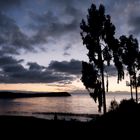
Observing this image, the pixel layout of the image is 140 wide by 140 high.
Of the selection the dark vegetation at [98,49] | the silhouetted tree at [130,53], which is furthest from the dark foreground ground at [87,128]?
the silhouetted tree at [130,53]

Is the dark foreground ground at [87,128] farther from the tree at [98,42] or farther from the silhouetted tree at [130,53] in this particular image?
the silhouetted tree at [130,53]

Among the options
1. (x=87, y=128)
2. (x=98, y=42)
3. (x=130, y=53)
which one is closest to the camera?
(x=87, y=128)

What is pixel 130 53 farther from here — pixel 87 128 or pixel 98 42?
pixel 87 128

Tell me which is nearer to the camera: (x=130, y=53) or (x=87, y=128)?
(x=87, y=128)

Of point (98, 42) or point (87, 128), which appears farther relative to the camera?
point (98, 42)

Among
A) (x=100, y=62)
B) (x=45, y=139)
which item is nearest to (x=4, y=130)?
(x=45, y=139)

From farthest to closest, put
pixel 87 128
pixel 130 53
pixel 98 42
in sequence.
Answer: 1. pixel 130 53
2. pixel 98 42
3. pixel 87 128

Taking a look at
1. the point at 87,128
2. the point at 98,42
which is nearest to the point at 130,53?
the point at 98,42

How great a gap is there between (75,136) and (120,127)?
11.7 ft

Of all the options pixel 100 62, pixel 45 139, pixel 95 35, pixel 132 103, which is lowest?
pixel 45 139

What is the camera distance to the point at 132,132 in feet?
62.9

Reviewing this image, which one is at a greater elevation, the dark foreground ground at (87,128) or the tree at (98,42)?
the tree at (98,42)

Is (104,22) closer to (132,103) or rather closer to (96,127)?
(132,103)

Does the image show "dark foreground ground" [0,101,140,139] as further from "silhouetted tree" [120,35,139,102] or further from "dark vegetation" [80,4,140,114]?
"silhouetted tree" [120,35,139,102]
